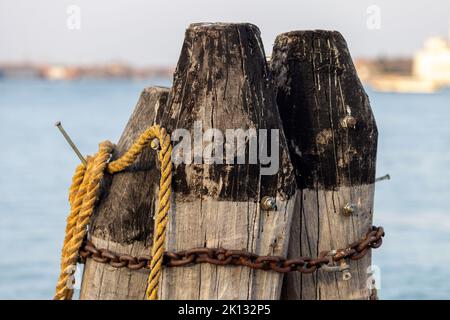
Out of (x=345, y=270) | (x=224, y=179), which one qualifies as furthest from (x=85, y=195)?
(x=345, y=270)

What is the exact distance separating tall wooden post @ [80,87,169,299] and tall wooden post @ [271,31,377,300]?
2.06 feet

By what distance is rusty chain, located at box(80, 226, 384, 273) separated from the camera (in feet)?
11.4

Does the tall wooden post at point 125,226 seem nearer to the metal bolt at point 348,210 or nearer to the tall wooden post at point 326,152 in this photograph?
the tall wooden post at point 326,152

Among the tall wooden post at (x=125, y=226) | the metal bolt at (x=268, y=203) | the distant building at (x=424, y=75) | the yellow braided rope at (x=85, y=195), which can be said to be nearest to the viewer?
the metal bolt at (x=268, y=203)

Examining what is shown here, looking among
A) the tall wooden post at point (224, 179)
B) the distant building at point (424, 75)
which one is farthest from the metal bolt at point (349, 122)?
the distant building at point (424, 75)

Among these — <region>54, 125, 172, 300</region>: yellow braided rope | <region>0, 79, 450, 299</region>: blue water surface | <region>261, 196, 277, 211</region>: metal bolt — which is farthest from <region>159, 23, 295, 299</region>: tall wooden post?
<region>0, 79, 450, 299</region>: blue water surface

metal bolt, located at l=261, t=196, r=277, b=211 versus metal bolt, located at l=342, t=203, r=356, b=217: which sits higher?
metal bolt, located at l=261, t=196, r=277, b=211

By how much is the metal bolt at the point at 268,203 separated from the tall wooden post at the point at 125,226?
528 millimetres

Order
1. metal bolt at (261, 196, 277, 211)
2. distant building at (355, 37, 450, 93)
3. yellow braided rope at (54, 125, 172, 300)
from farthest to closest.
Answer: distant building at (355, 37, 450, 93)
yellow braided rope at (54, 125, 172, 300)
metal bolt at (261, 196, 277, 211)

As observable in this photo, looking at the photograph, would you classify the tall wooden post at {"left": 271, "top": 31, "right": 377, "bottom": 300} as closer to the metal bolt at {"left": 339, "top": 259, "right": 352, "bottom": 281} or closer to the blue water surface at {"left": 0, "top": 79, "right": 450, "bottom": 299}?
the metal bolt at {"left": 339, "top": 259, "right": 352, "bottom": 281}

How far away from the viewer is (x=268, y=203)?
349 centimetres

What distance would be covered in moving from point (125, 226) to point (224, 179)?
62 cm

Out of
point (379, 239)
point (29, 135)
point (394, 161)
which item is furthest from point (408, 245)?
point (29, 135)

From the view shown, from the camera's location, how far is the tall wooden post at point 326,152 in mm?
3801
